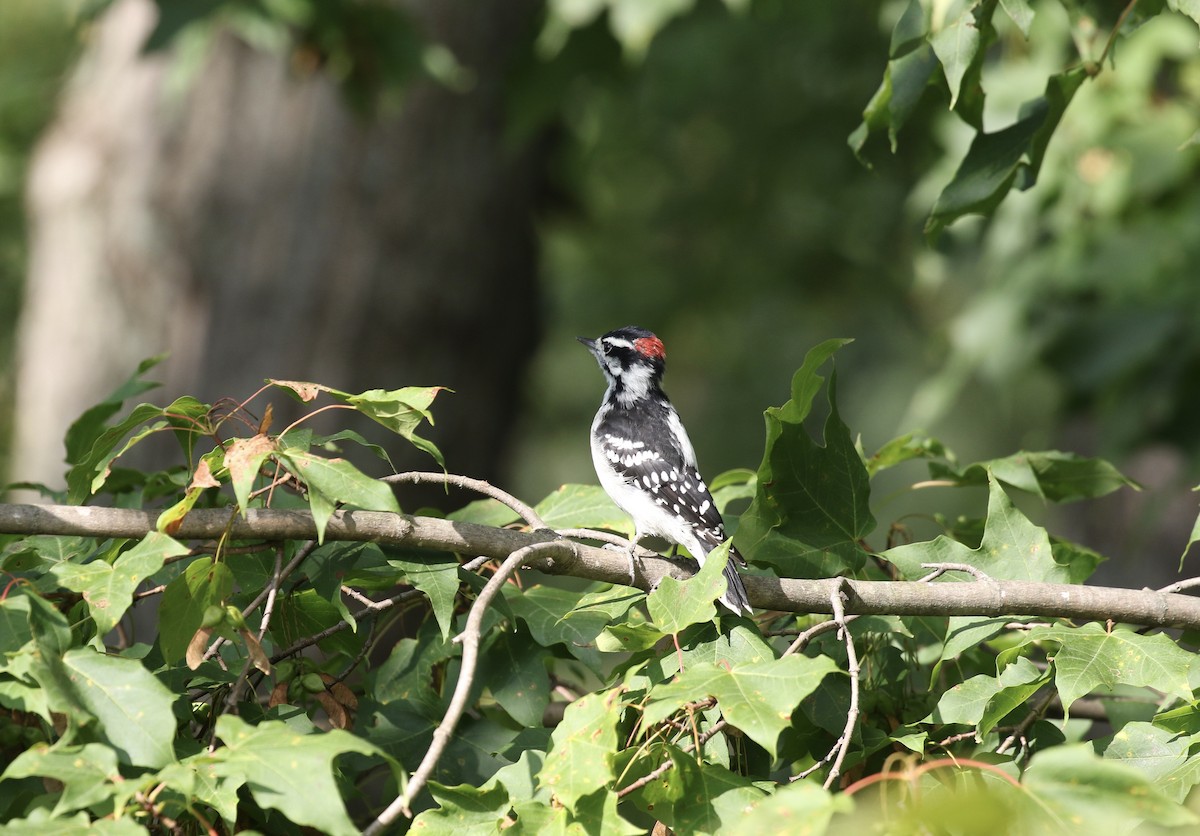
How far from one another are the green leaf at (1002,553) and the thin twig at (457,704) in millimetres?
879

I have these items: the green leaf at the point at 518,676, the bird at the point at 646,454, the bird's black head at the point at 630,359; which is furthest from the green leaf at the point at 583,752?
the bird's black head at the point at 630,359

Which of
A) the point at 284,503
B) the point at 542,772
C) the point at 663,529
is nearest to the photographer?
the point at 542,772

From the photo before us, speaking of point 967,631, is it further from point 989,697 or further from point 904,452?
point 904,452

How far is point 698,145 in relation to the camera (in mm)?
12117

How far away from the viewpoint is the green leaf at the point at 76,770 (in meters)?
1.72

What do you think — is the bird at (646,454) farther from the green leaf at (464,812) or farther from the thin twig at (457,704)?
the green leaf at (464,812)

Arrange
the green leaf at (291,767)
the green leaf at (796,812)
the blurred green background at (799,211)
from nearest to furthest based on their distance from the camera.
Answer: the green leaf at (796,812) < the green leaf at (291,767) < the blurred green background at (799,211)

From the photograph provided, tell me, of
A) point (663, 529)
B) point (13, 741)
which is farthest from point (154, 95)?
point (13, 741)

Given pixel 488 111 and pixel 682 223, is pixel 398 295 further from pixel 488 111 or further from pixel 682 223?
pixel 682 223

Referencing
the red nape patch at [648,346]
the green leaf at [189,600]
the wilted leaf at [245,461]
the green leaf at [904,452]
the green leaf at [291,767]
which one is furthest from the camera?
the red nape patch at [648,346]

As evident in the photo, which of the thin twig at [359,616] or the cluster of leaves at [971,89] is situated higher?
the cluster of leaves at [971,89]

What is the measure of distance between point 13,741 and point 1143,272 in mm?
5520

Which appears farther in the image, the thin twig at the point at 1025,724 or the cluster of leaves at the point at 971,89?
the cluster of leaves at the point at 971,89

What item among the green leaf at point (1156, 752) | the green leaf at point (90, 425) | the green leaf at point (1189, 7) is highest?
the green leaf at point (1189, 7)
